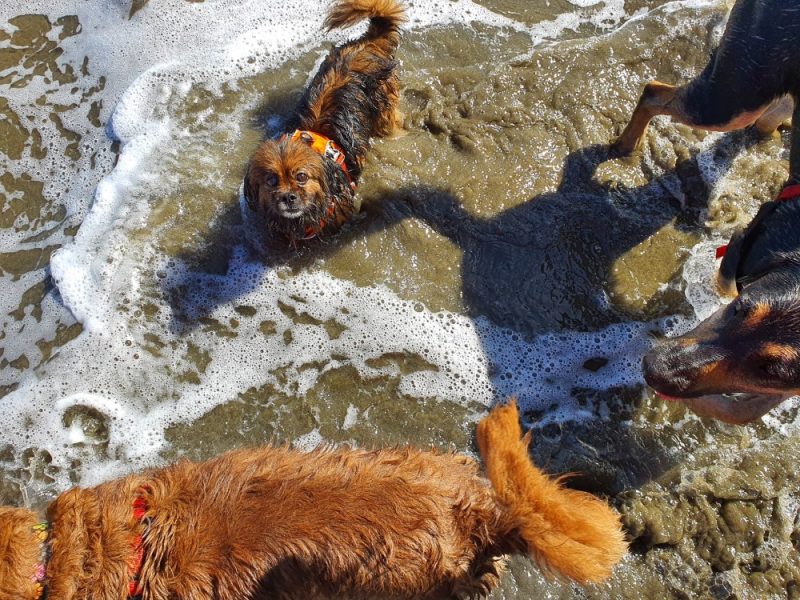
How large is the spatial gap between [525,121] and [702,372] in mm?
2308

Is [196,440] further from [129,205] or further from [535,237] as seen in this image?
[535,237]

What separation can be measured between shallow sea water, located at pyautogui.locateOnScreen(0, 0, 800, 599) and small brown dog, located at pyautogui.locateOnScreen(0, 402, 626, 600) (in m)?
1.08

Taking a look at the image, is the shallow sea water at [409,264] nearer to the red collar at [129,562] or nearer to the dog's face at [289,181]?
the dog's face at [289,181]

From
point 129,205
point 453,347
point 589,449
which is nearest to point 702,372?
point 589,449

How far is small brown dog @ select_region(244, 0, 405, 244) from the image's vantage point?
338 cm

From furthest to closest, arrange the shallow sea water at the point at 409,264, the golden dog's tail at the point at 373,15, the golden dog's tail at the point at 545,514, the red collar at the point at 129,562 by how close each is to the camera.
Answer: the golden dog's tail at the point at 373,15 → the shallow sea water at the point at 409,264 → the red collar at the point at 129,562 → the golden dog's tail at the point at 545,514

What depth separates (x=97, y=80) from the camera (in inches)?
179

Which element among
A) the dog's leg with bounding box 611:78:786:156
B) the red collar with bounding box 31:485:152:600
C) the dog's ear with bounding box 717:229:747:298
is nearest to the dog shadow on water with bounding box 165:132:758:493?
the dog's leg with bounding box 611:78:786:156

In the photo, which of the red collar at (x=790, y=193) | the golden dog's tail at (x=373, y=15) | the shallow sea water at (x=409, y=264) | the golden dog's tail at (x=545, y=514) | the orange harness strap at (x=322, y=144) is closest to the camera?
the golden dog's tail at (x=545, y=514)

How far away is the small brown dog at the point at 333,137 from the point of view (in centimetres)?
338

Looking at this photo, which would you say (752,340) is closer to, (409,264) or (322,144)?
(409,264)

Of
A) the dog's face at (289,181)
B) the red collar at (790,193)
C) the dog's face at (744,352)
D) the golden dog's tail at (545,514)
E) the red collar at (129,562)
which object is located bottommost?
the red collar at (129,562)

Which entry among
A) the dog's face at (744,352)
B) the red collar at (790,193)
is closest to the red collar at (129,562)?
the dog's face at (744,352)

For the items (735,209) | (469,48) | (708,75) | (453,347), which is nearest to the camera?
(708,75)
